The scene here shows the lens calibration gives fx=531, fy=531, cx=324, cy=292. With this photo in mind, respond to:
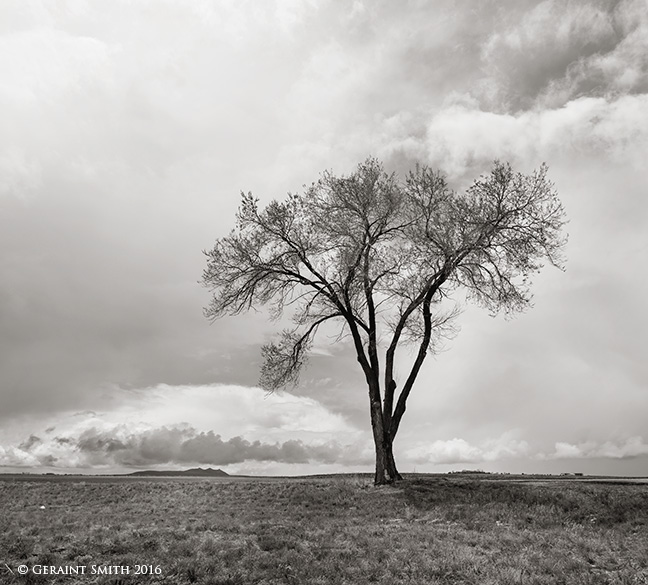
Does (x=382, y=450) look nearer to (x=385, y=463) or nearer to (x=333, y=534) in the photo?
(x=385, y=463)

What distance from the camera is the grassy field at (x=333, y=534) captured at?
8555 mm

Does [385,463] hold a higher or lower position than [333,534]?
higher

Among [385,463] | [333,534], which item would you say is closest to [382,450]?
[385,463]

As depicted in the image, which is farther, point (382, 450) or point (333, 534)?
point (382, 450)

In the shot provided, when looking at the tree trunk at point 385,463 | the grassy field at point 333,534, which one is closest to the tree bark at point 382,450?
the tree trunk at point 385,463

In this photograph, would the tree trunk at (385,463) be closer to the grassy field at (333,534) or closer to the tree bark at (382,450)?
the tree bark at (382,450)

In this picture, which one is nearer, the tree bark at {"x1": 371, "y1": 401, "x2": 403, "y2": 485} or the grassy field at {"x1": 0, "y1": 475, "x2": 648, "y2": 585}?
the grassy field at {"x1": 0, "y1": 475, "x2": 648, "y2": 585}

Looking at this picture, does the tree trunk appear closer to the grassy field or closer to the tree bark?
the tree bark

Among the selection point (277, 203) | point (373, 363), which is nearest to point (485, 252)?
point (373, 363)

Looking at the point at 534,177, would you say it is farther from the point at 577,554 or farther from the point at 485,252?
the point at 577,554

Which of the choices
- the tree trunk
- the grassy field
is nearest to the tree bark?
the tree trunk

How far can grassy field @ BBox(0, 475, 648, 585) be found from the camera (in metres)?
8.55

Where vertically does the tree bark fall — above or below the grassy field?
above

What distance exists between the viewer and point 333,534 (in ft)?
38.2
